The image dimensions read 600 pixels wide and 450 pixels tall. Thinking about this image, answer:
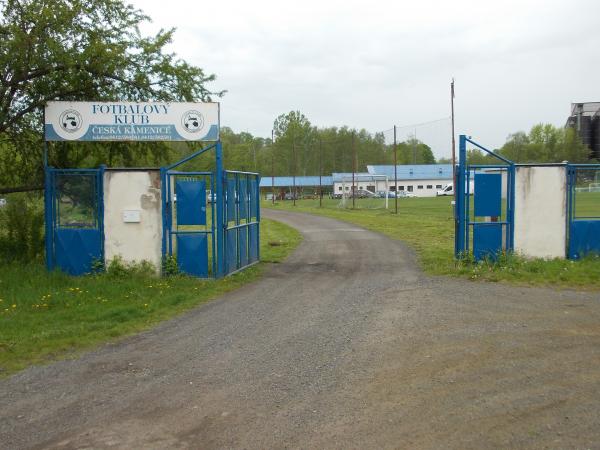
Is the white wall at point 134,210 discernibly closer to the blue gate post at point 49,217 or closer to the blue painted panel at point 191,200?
the blue painted panel at point 191,200

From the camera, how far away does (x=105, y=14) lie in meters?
14.4

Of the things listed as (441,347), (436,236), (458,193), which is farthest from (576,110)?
(441,347)

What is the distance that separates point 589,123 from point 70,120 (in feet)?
234

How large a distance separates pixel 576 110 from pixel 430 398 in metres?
77.0

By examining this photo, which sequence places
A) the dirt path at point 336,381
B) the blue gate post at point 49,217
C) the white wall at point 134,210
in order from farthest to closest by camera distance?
the blue gate post at point 49,217
the white wall at point 134,210
the dirt path at point 336,381

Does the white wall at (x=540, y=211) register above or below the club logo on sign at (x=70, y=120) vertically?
below

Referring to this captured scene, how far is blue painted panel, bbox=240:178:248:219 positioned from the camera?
1434 cm

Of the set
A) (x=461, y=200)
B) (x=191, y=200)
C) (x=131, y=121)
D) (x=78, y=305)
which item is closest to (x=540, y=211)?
(x=461, y=200)

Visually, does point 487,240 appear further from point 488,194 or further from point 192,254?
point 192,254

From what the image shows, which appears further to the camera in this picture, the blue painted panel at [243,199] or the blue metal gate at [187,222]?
the blue painted panel at [243,199]

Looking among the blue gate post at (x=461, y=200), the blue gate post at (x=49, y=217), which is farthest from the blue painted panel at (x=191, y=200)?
the blue gate post at (x=461, y=200)

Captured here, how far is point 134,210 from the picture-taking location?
12438mm

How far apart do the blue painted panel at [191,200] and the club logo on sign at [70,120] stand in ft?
8.72

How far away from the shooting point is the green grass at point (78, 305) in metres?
7.68
